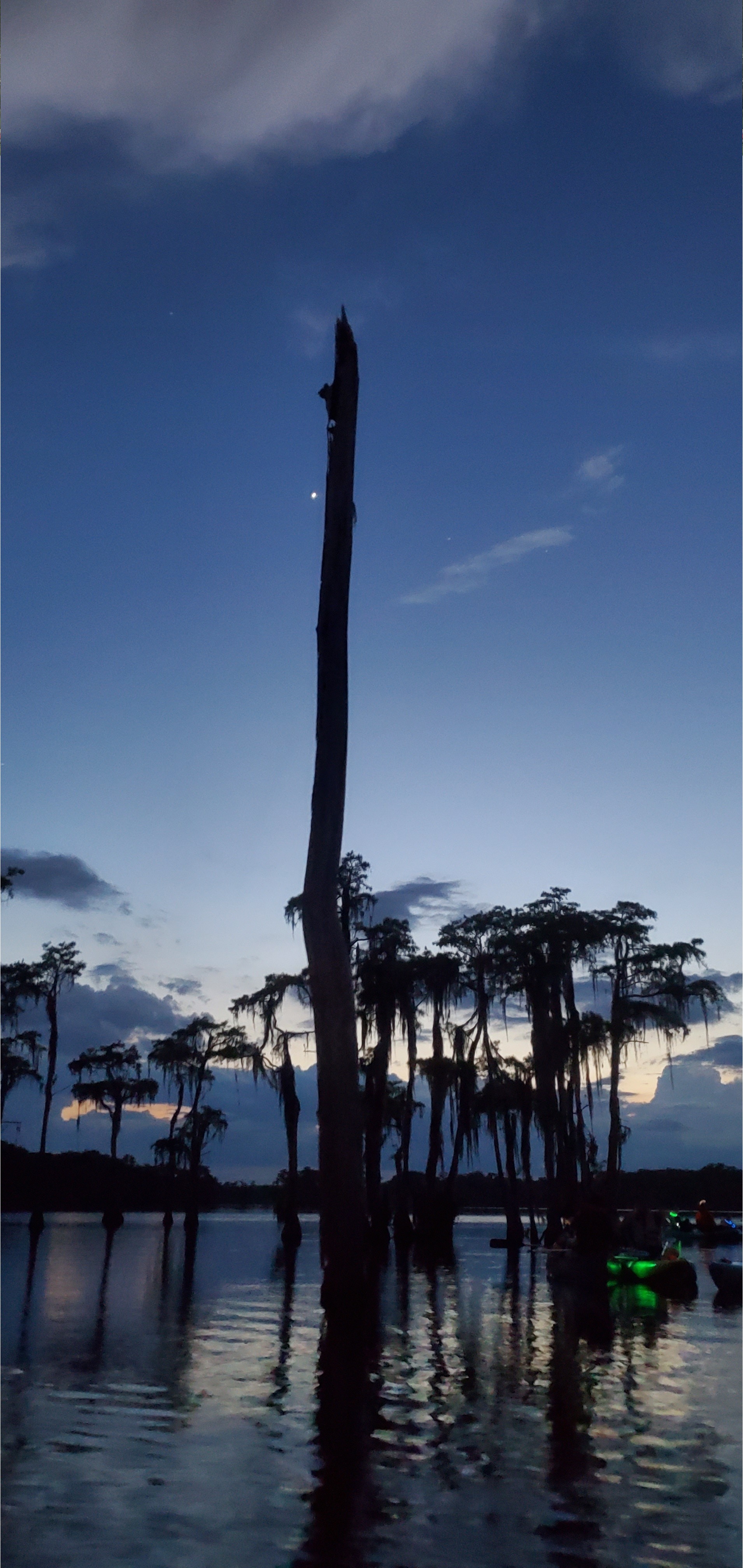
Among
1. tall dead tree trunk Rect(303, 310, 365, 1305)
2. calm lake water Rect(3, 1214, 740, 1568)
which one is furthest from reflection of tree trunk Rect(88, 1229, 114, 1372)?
tall dead tree trunk Rect(303, 310, 365, 1305)

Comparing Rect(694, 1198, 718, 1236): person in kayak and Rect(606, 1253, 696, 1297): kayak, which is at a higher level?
Rect(606, 1253, 696, 1297): kayak

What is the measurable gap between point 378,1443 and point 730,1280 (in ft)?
53.2

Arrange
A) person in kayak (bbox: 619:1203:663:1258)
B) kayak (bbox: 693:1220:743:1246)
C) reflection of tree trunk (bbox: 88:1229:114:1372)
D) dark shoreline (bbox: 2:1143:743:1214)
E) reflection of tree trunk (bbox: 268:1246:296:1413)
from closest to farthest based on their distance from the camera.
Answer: reflection of tree trunk (bbox: 268:1246:296:1413) < reflection of tree trunk (bbox: 88:1229:114:1372) < person in kayak (bbox: 619:1203:663:1258) < kayak (bbox: 693:1220:743:1246) < dark shoreline (bbox: 2:1143:743:1214)

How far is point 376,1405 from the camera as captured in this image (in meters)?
9.20

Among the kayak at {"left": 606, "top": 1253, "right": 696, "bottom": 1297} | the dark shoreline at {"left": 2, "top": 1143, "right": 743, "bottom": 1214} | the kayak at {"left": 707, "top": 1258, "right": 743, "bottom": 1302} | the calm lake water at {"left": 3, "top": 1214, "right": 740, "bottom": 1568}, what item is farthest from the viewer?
the dark shoreline at {"left": 2, "top": 1143, "right": 743, "bottom": 1214}

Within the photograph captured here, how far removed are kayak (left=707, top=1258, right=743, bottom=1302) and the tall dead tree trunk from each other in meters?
9.90

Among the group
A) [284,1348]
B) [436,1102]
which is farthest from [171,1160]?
[284,1348]

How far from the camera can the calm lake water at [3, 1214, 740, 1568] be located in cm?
550

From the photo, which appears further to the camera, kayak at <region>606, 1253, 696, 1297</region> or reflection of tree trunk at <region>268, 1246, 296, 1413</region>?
kayak at <region>606, 1253, 696, 1297</region>

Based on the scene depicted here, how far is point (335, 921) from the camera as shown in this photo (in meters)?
15.0

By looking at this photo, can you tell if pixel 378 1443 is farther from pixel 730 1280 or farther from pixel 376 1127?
pixel 376 1127

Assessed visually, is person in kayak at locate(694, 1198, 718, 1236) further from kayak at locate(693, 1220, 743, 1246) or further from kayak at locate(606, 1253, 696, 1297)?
kayak at locate(606, 1253, 696, 1297)

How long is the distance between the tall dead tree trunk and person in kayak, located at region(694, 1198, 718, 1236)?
32.3 m

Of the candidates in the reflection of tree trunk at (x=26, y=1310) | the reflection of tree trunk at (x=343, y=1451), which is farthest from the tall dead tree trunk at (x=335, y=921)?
the reflection of tree trunk at (x=26, y=1310)
